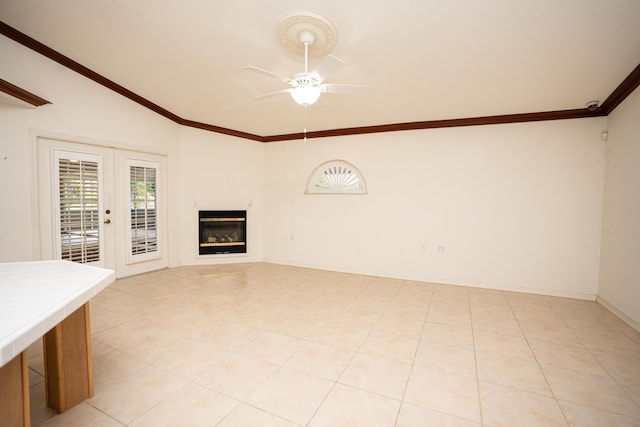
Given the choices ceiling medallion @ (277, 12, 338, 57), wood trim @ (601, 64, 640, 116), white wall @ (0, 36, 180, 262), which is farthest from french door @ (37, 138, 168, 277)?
wood trim @ (601, 64, 640, 116)

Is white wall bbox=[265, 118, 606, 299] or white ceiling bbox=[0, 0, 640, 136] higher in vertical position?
white ceiling bbox=[0, 0, 640, 136]

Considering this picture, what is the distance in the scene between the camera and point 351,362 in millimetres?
2326

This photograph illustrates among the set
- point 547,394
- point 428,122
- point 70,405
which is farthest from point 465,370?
point 428,122

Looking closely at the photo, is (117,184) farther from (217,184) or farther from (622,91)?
(622,91)

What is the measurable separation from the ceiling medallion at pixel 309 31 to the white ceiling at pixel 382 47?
2.1 inches

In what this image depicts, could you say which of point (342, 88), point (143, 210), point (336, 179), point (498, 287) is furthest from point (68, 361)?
point (498, 287)

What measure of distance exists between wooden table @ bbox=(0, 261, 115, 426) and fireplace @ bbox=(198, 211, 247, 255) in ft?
11.7

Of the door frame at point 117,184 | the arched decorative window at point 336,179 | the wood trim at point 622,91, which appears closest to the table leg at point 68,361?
the door frame at point 117,184

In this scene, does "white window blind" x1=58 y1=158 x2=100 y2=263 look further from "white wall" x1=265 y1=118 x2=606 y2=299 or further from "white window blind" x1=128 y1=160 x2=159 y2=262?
"white wall" x1=265 y1=118 x2=606 y2=299

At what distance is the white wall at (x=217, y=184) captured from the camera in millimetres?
5258

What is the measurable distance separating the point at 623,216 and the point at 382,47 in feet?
11.1

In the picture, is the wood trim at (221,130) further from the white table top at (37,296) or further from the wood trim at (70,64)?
the white table top at (37,296)

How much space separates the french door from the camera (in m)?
3.50

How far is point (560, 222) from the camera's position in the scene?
405 cm
